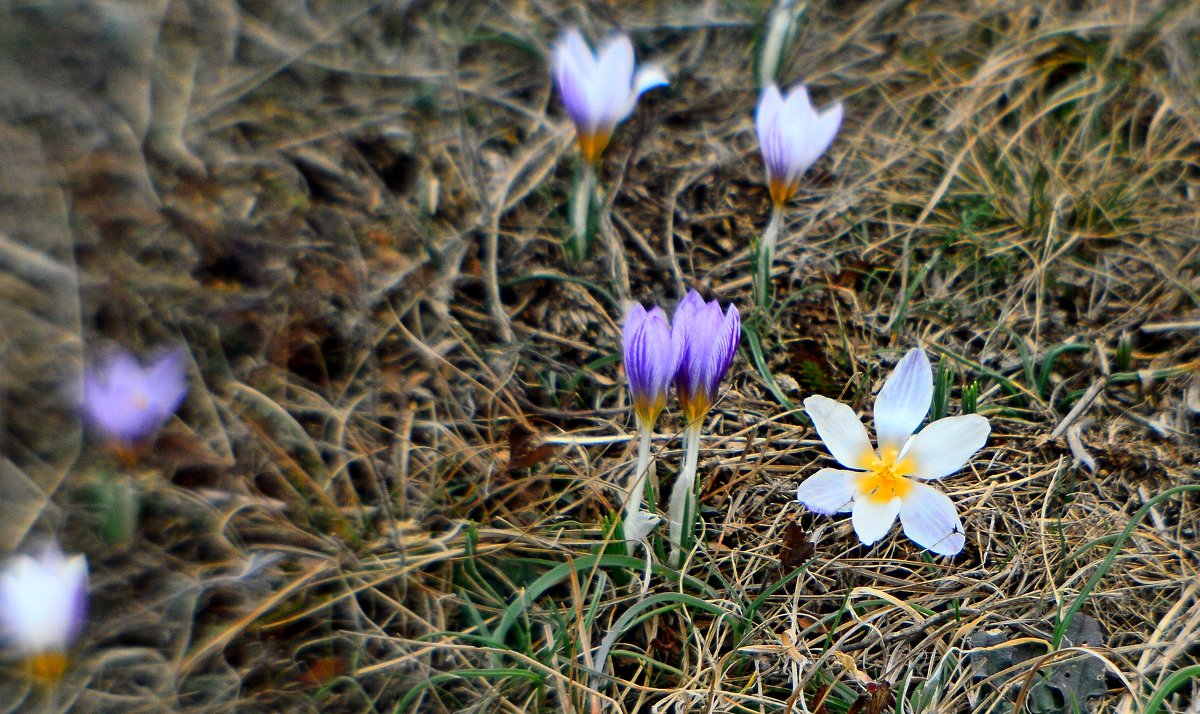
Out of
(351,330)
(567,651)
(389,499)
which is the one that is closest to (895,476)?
(567,651)

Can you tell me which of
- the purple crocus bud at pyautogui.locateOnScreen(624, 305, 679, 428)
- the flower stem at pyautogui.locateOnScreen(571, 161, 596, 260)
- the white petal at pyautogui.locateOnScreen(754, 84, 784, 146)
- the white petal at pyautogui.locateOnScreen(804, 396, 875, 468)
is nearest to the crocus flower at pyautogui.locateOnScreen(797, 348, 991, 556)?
the white petal at pyautogui.locateOnScreen(804, 396, 875, 468)

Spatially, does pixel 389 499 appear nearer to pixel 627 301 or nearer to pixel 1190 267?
pixel 627 301

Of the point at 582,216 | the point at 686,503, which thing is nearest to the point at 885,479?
the point at 686,503

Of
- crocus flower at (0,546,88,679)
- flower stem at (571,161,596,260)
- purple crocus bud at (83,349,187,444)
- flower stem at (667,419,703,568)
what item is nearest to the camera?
crocus flower at (0,546,88,679)

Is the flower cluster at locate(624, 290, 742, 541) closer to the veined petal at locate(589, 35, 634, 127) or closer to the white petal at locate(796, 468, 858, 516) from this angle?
the white petal at locate(796, 468, 858, 516)

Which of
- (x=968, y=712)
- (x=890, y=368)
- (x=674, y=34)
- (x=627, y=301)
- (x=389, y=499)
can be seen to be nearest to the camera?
(x=968, y=712)

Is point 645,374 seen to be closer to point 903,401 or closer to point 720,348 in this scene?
point 720,348
